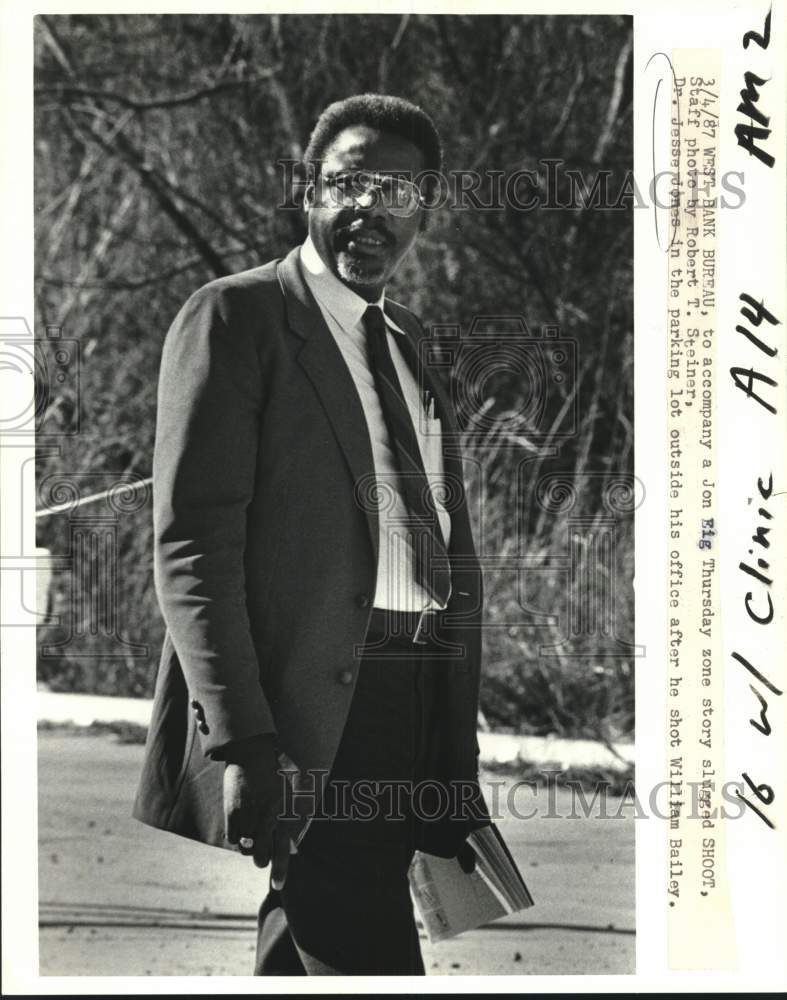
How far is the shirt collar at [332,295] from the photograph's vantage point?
370 centimetres

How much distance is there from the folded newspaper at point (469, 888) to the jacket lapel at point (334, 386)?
2.84ft

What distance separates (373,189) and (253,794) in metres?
1.52

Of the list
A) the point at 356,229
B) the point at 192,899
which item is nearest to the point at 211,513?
the point at 356,229

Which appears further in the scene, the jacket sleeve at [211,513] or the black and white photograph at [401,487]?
the black and white photograph at [401,487]

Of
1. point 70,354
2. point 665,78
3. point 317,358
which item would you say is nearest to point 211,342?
point 317,358

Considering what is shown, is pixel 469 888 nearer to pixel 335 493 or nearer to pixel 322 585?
pixel 322 585

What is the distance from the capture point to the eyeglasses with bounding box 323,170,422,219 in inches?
148

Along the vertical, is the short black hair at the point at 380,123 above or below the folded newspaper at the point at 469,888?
above

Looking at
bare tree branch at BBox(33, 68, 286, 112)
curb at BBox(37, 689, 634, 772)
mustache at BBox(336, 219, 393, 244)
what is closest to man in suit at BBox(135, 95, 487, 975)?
mustache at BBox(336, 219, 393, 244)

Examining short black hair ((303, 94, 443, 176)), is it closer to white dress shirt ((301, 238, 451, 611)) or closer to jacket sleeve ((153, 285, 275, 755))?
white dress shirt ((301, 238, 451, 611))

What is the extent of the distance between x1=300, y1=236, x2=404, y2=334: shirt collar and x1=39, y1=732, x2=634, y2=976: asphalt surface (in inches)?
51.1

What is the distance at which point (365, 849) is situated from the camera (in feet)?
12.2

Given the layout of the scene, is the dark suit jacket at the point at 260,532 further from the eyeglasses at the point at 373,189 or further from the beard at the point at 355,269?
the eyeglasses at the point at 373,189

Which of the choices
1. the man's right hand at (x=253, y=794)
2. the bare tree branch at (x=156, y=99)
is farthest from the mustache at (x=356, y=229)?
the man's right hand at (x=253, y=794)
